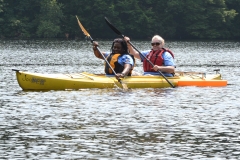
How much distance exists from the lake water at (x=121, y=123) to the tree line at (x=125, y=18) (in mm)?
62447

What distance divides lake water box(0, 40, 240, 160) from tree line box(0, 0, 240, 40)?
62.4 m

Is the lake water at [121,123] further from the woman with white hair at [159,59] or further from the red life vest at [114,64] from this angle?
the red life vest at [114,64]

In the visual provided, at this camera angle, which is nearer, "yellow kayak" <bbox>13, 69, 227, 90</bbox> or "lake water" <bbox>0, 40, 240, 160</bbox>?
"lake water" <bbox>0, 40, 240, 160</bbox>

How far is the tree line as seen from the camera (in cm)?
8675

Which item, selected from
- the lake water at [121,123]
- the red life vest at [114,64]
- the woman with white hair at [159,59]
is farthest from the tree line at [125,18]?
the lake water at [121,123]

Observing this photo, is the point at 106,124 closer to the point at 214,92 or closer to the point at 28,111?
the point at 28,111

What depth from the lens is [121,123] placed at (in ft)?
54.5

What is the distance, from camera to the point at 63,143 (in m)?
14.2

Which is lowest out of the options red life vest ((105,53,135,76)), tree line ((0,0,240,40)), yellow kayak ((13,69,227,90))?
yellow kayak ((13,69,227,90))

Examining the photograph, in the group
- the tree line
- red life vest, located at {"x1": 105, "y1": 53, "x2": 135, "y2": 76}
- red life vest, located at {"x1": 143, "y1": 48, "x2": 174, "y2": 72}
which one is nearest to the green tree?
the tree line

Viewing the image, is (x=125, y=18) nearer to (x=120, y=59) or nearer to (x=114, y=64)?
(x=114, y=64)

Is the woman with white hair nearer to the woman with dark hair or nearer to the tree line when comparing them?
the woman with dark hair

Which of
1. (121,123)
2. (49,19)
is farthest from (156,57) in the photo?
(49,19)

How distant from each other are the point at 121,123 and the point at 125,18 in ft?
250
